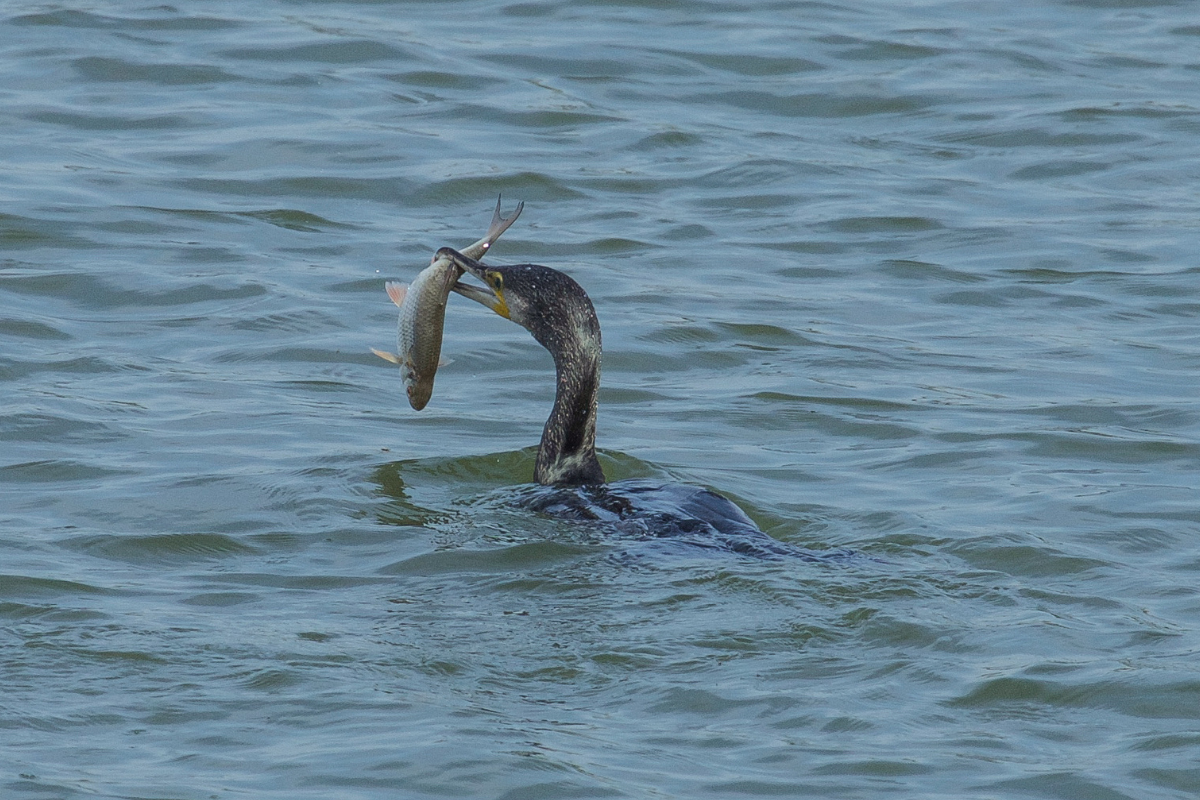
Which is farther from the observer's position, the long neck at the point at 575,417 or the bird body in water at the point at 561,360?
the long neck at the point at 575,417

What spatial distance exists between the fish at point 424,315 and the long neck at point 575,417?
0.52m

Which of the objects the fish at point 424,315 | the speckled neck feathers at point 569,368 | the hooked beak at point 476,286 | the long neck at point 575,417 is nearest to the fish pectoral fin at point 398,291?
the fish at point 424,315

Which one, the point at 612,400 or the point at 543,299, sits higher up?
the point at 543,299

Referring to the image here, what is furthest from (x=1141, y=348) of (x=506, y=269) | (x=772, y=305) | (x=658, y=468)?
(x=506, y=269)

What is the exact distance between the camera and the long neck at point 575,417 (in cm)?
766

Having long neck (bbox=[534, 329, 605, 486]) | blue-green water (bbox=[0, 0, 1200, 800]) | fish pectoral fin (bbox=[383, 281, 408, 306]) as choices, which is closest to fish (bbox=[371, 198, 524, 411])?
fish pectoral fin (bbox=[383, 281, 408, 306])

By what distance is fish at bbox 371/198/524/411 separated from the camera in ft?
25.2

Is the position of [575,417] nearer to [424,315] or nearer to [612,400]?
[424,315]

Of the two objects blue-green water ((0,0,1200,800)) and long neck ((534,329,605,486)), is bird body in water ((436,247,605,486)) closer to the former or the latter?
long neck ((534,329,605,486))

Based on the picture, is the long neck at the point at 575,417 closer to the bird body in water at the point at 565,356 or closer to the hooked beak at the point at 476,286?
the bird body in water at the point at 565,356

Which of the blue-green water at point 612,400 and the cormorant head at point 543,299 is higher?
the cormorant head at point 543,299

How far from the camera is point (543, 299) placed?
7711 millimetres

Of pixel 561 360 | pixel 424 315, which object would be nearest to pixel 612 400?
pixel 561 360

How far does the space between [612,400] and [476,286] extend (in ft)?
5.52
